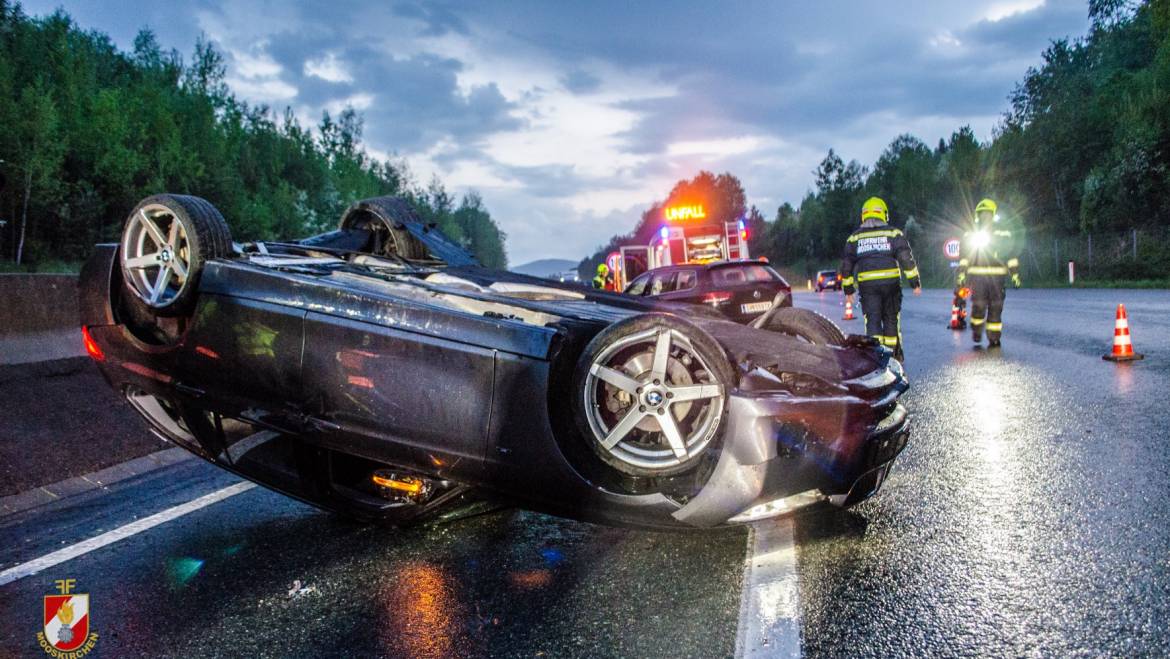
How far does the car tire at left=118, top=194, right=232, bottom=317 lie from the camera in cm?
321

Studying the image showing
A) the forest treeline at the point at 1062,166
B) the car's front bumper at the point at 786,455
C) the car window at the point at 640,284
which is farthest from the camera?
the forest treeline at the point at 1062,166

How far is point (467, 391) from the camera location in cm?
266

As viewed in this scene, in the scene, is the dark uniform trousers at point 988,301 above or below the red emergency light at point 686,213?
below

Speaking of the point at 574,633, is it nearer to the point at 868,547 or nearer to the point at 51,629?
the point at 868,547

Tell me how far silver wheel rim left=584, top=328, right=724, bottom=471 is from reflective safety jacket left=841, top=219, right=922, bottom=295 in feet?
20.9

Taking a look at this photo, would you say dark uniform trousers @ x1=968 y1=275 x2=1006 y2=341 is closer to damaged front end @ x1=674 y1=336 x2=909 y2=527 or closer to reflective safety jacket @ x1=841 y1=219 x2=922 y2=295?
reflective safety jacket @ x1=841 y1=219 x2=922 y2=295

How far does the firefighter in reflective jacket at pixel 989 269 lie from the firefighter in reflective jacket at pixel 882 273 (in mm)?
2073

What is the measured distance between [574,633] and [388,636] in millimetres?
573

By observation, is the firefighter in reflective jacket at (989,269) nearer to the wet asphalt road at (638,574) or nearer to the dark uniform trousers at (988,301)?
the dark uniform trousers at (988,301)

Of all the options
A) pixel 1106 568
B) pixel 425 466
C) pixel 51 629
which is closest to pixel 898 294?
pixel 1106 568

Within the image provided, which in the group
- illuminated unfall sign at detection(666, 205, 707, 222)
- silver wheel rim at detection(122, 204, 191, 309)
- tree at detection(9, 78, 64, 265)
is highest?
tree at detection(9, 78, 64, 265)

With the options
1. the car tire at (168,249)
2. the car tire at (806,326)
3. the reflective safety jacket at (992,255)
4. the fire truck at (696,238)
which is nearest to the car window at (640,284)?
the reflective safety jacket at (992,255)

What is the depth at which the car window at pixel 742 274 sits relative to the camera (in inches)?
458

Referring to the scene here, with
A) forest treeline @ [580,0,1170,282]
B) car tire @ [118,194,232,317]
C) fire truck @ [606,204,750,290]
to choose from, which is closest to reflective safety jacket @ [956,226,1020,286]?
car tire @ [118,194,232,317]
